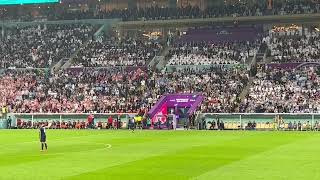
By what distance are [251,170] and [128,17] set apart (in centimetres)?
6524

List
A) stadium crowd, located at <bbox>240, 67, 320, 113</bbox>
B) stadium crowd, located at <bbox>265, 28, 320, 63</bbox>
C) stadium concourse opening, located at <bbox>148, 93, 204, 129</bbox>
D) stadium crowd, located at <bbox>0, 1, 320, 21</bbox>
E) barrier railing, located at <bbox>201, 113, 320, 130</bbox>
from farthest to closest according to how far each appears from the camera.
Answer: stadium crowd, located at <bbox>0, 1, 320, 21</bbox> < stadium crowd, located at <bbox>265, 28, 320, 63</bbox> < stadium concourse opening, located at <bbox>148, 93, 204, 129</bbox> < stadium crowd, located at <bbox>240, 67, 320, 113</bbox> < barrier railing, located at <bbox>201, 113, 320, 130</bbox>

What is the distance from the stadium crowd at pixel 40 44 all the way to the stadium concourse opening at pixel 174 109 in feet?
73.4

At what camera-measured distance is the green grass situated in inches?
845

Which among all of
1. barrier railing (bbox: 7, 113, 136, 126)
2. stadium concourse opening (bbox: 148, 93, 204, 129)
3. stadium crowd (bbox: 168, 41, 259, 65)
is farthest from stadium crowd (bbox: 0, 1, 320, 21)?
barrier railing (bbox: 7, 113, 136, 126)

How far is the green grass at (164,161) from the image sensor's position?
2147 centimetres

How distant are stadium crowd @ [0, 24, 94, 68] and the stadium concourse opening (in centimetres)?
2238

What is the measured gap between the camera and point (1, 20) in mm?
93688

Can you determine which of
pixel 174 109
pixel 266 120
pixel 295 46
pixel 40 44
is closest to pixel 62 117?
pixel 174 109

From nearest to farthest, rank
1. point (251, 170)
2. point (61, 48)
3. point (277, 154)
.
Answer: point (251, 170) < point (277, 154) < point (61, 48)

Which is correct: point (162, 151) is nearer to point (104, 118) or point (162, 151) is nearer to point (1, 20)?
point (104, 118)

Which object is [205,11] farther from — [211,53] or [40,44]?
[40,44]

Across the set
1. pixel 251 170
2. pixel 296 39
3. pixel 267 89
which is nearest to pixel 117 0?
pixel 296 39

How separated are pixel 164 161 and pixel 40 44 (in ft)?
203

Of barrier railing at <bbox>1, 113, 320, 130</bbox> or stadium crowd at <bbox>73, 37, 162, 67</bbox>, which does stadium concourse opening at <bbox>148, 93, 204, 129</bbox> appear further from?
stadium crowd at <bbox>73, 37, 162, 67</bbox>
